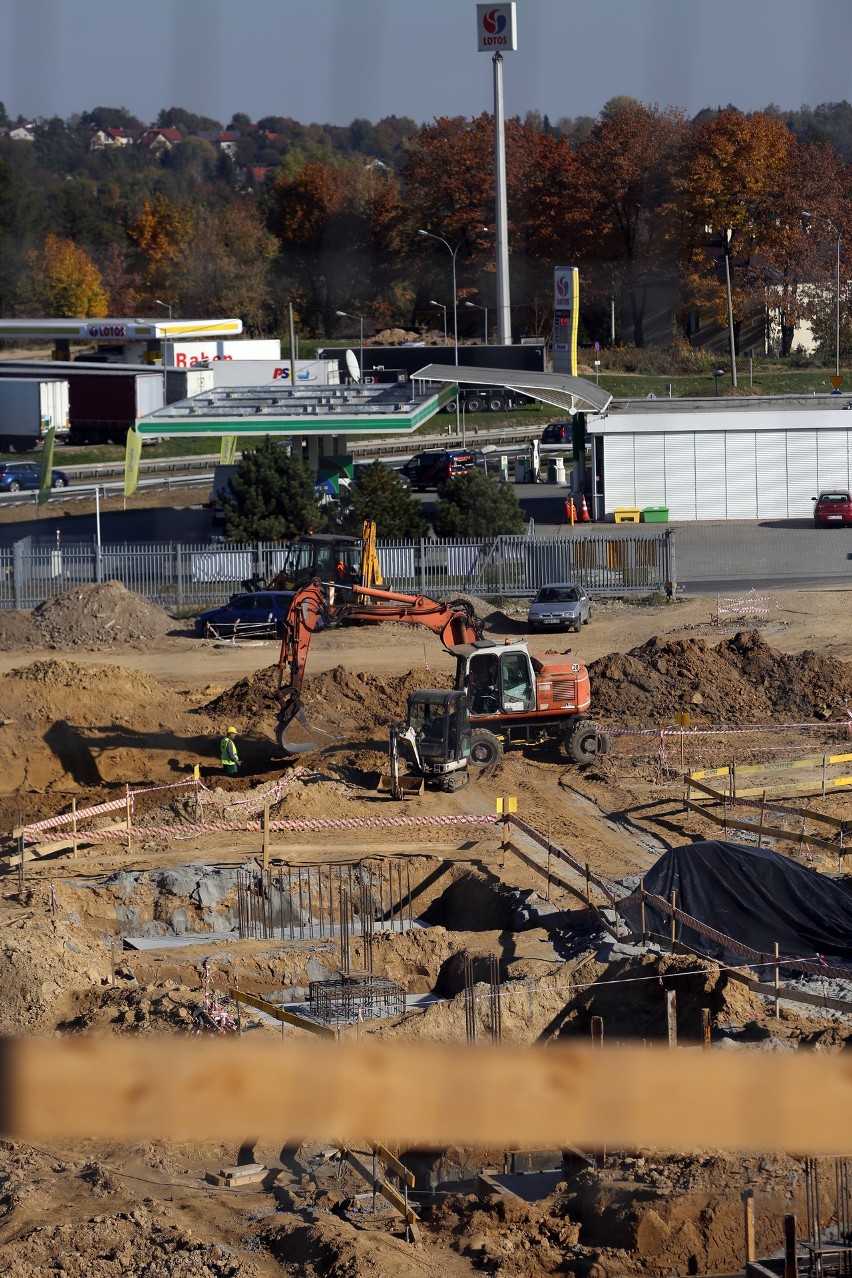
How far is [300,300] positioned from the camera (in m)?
90.8

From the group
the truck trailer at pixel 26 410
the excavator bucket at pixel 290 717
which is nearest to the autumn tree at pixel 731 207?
the truck trailer at pixel 26 410

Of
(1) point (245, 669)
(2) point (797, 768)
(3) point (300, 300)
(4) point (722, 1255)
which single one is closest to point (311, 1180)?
(4) point (722, 1255)

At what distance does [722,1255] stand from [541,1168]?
1941mm

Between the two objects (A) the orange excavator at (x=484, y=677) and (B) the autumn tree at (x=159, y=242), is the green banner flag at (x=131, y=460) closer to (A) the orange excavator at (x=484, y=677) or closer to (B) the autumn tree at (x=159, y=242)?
(A) the orange excavator at (x=484, y=677)

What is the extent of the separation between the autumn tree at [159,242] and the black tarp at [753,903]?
83415 mm

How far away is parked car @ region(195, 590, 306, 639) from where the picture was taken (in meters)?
33.1

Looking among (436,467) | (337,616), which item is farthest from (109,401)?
(337,616)

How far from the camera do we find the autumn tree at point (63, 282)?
90812mm

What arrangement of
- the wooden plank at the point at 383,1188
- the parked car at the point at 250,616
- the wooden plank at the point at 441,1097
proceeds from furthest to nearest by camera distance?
the parked car at the point at 250,616, the wooden plank at the point at 383,1188, the wooden plank at the point at 441,1097

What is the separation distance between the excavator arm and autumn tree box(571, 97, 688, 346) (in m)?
40.9

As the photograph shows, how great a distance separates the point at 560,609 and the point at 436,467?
766 inches

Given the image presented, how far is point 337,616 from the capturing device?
22422 mm

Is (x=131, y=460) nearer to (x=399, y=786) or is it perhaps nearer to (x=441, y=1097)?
(x=399, y=786)

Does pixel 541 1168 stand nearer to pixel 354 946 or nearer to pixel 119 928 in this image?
pixel 354 946
